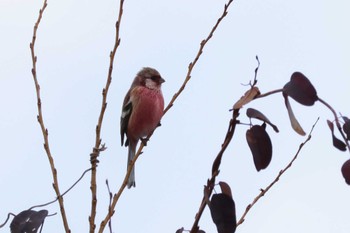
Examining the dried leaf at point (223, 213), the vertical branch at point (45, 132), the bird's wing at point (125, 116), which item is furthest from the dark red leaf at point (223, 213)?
the bird's wing at point (125, 116)

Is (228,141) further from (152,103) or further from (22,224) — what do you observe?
(152,103)

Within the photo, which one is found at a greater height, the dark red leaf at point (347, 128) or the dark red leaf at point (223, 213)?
the dark red leaf at point (347, 128)

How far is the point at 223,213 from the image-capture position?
154 cm

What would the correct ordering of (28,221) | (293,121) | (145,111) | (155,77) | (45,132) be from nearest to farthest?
(293,121), (28,221), (45,132), (145,111), (155,77)

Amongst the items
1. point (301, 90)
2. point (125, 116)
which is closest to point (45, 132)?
point (301, 90)

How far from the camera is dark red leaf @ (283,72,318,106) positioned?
1.38 meters

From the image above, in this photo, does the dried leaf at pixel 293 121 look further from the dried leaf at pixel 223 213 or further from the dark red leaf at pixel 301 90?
the dried leaf at pixel 223 213

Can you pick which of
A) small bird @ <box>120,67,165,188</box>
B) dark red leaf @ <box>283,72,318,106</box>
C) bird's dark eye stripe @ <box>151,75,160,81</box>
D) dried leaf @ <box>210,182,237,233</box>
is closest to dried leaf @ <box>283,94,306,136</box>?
dark red leaf @ <box>283,72,318,106</box>

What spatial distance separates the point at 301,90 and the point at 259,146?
0.21 meters

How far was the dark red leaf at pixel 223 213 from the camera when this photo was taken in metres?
1.53

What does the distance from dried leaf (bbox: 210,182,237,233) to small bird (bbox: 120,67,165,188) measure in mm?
3908

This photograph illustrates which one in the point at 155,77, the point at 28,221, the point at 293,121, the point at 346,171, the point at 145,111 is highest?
the point at 155,77

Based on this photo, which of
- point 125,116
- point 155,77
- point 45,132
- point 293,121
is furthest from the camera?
point 155,77

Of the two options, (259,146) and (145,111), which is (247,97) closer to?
(259,146)
